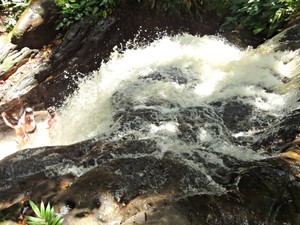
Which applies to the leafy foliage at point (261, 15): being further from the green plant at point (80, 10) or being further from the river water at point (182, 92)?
the green plant at point (80, 10)

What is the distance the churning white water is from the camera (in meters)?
5.47

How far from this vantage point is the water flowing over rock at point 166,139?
3354mm

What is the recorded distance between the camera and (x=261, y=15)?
814cm

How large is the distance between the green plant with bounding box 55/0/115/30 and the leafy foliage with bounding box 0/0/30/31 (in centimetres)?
161

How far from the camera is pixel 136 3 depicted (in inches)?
363

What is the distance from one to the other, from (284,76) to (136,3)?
15.7 feet

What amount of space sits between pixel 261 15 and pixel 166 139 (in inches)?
194

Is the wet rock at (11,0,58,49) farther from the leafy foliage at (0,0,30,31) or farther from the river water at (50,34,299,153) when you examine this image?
the river water at (50,34,299,153)

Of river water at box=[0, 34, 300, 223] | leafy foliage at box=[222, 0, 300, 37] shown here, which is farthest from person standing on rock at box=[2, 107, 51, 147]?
leafy foliage at box=[222, 0, 300, 37]

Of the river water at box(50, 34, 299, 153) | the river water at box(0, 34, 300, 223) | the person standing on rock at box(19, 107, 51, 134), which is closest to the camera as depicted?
the river water at box(0, 34, 300, 223)

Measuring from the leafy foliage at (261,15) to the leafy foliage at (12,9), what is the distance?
6.03m

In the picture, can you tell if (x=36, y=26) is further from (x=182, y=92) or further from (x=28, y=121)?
(x=182, y=92)

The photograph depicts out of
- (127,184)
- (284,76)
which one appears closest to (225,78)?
(284,76)

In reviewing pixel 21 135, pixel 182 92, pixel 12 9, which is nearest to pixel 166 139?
pixel 182 92
